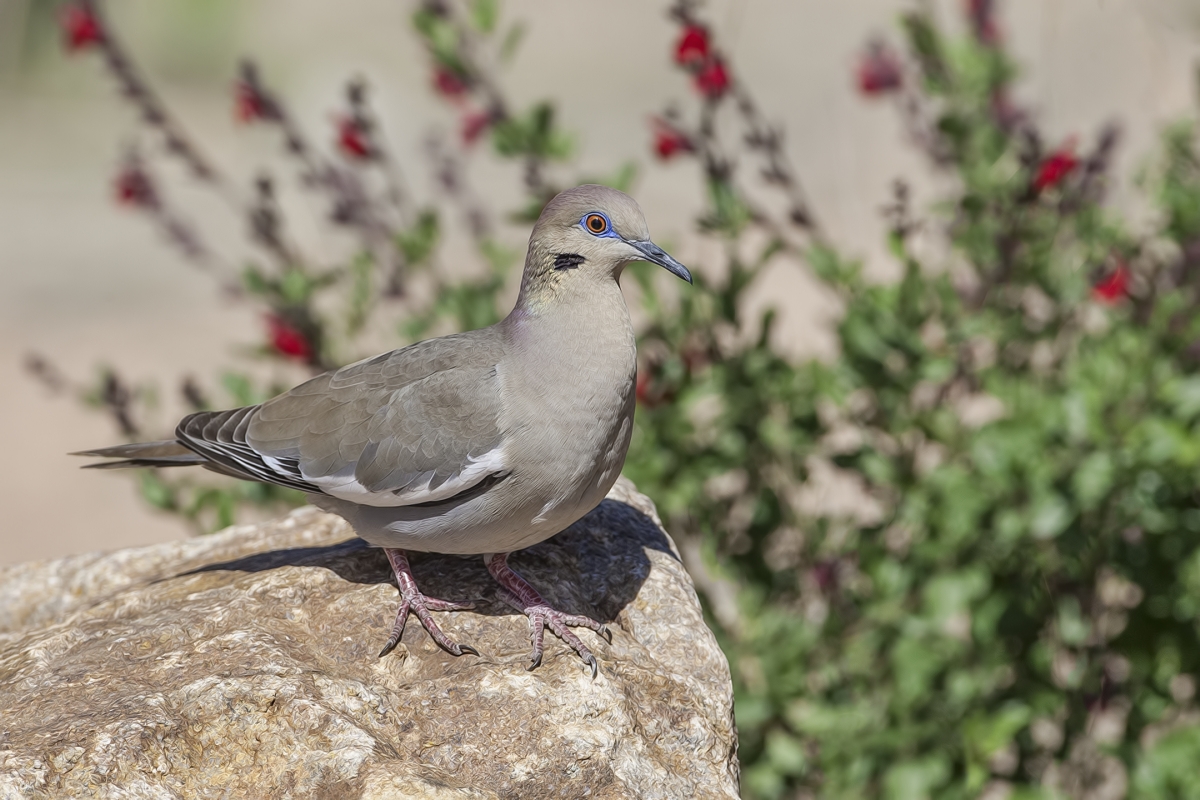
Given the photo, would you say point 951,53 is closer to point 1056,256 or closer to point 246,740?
point 1056,256

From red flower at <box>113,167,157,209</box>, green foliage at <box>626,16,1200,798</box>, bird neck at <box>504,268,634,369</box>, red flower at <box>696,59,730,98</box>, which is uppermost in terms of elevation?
red flower at <box>696,59,730,98</box>

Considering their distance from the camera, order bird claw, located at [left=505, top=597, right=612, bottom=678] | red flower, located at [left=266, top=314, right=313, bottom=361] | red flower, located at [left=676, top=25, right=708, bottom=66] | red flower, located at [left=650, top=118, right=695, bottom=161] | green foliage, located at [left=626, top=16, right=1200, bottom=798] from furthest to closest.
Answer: red flower, located at [left=266, top=314, right=313, bottom=361] → red flower, located at [left=650, top=118, right=695, bottom=161] → red flower, located at [left=676, top=25, right=708, bottom=66] → green foliage, located at [left=626, top=16, right=1200, bottom=798] → bird claw, located at [left=505, top=597, right=612, bottom=678]

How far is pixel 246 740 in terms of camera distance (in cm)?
309

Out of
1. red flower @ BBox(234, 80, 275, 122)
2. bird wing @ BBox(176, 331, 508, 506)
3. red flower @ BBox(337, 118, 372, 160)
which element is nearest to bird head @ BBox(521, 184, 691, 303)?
bird wing @ BBox(176, 331, 508, 506)

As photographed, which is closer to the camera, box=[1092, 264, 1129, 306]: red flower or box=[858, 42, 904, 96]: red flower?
box=[1092, 264, 1129, 306]: red flower

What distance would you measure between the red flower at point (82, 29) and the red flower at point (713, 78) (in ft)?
8.51

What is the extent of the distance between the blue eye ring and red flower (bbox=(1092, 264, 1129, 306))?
2.09 meters

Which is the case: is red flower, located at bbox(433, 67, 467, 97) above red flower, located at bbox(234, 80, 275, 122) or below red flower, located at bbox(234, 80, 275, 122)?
A: above

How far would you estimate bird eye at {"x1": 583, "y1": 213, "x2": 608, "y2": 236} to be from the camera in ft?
11.7

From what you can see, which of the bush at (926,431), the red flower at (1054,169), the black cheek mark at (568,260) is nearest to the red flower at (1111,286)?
the bush at (926,431)

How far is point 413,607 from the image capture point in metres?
3.60

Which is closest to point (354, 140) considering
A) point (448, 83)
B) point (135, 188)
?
point (448, 83)

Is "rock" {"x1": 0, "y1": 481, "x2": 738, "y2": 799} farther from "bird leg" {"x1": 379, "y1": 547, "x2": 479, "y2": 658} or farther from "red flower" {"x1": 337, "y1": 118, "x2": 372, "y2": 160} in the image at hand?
"red flower" {"x1": 337, "y1": 118, "x2": 372, "y2": 160}

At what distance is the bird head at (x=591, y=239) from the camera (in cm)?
355
